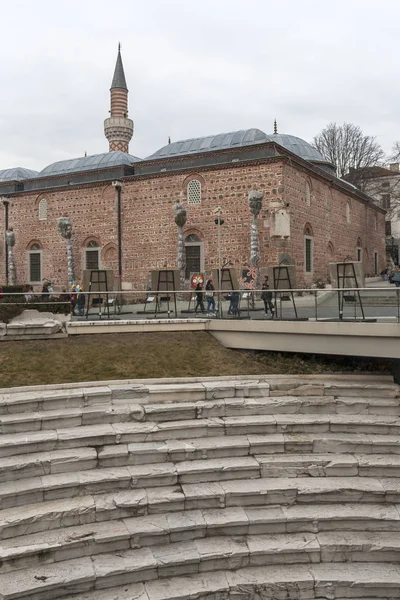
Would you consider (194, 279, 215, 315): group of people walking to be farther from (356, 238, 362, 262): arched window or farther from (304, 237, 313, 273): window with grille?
(356, 238, 362, 262): arched window

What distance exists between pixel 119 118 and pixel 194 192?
60.9ft

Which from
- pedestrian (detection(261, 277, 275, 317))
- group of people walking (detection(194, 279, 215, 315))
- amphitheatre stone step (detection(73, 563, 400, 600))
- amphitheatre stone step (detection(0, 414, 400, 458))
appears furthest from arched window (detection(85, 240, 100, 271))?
amphitheatre stone step (detection(73, 563, 400, 600))

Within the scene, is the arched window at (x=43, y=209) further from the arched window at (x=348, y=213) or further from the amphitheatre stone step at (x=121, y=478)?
the amphitheatre stone step at (x=121, y=478)

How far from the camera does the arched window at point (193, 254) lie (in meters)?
23.3

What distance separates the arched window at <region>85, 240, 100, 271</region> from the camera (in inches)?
1041

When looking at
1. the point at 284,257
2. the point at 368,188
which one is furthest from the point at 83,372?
the point at 368,188

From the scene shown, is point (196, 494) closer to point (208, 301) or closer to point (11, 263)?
point (208, 301)

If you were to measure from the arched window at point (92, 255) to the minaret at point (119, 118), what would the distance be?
15.4m

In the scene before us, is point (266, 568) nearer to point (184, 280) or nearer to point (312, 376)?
point (312, 376)

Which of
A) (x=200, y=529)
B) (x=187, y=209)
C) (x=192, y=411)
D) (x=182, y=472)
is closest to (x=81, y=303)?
(x=192, y=411)

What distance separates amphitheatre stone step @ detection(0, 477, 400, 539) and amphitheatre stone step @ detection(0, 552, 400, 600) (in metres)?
0.49

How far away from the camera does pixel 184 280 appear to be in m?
23.3

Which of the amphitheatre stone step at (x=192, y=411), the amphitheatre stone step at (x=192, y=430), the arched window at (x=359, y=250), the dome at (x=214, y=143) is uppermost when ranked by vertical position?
the dome at (x=214, y=143)

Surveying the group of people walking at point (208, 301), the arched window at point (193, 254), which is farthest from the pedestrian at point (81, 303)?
the arched window at point (193, 254)
